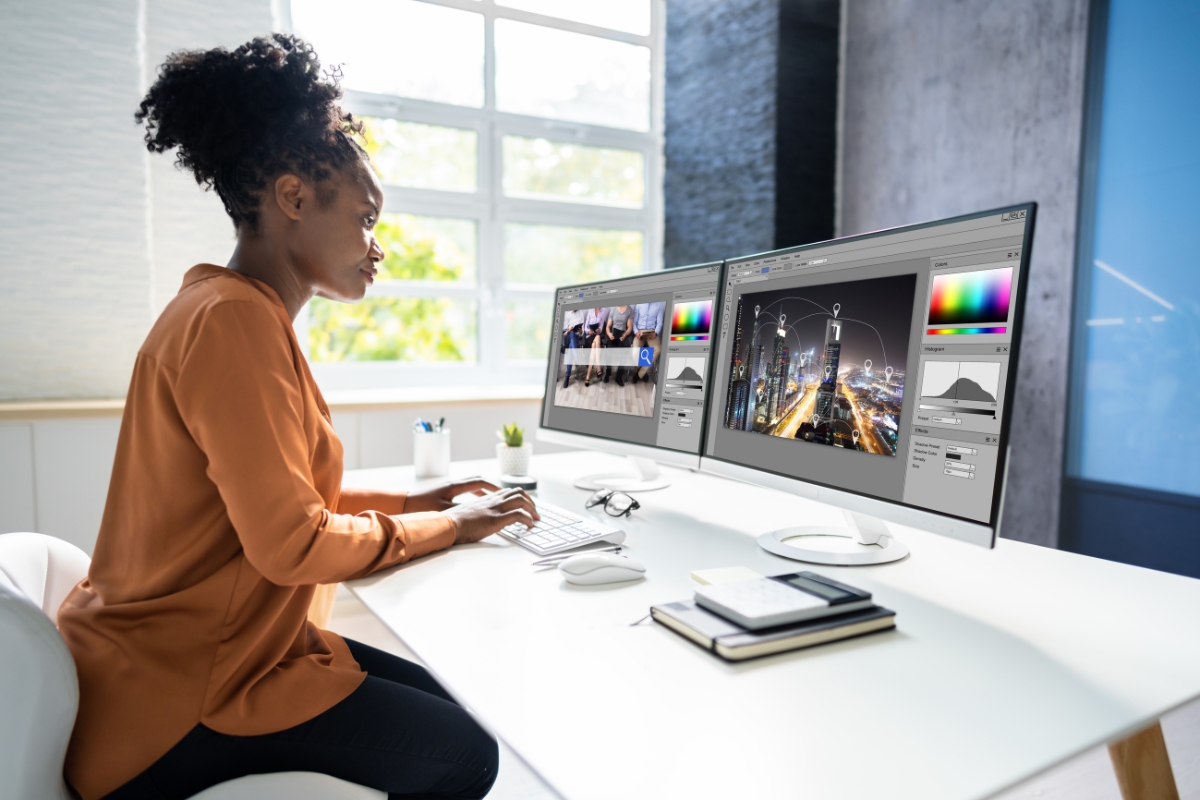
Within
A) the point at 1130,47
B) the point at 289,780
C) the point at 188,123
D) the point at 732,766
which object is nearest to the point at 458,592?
the point at 289,780

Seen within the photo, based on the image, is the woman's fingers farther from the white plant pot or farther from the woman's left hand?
the white plant pot

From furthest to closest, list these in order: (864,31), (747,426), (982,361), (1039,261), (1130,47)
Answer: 1. (864,31)
2. (1039,261)
3. (1130,47)
4. (747,426)
5. (982,361)

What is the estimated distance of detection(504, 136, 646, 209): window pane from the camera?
395 cm

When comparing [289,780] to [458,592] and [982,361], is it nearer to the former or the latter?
[458,592]

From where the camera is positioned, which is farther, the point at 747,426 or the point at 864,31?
the point at 864,31

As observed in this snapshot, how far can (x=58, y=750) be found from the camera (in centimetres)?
83

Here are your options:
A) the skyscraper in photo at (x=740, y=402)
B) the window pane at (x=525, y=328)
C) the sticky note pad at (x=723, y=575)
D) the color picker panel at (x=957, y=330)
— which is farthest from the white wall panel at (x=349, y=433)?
the color picker panel at (x=957, y=330)

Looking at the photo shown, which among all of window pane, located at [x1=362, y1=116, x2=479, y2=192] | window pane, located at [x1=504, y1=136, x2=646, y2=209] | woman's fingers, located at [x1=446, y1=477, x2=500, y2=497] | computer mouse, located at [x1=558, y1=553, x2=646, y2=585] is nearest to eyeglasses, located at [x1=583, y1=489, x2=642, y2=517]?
woman's fingers, located at [x1=446, y1=477, x2=500, y2=497]

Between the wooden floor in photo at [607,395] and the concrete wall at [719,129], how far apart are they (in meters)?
1.98

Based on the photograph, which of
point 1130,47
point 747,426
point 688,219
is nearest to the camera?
point 747,426

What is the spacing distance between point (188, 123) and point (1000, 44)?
3261 mm

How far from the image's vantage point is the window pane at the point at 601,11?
13.0 ft

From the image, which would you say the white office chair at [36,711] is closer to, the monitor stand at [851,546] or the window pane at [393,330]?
the monitor stand at [851,546]

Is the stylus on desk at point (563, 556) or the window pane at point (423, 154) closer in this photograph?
the stylus on desk at point (563, 556)
